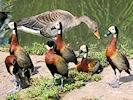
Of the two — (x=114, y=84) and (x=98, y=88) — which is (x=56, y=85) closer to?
(x=98, y=88)

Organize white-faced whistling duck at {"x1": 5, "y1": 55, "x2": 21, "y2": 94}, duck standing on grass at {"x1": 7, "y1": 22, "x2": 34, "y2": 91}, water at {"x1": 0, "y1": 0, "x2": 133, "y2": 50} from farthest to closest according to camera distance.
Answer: water at {"x1": 0, "y1": 0, "x2": 133, "y2": 50}, duck standing on grass at {"x1": 7, "y1": 22, "x2": 34, "y2": 91}, white-faced whistling duck at {"x1": 5, "y1": 55, "x2": 21, "y2": 94}

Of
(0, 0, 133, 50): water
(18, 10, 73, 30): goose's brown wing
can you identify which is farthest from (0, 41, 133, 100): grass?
(0, 0, 133, 50): water

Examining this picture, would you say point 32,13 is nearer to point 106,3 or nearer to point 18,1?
point 18,1

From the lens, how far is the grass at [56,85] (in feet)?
15.1

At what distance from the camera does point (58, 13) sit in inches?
302

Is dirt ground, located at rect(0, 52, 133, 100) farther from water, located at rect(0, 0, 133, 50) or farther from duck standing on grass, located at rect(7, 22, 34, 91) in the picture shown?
water, located at rect(0, 0, 133, 50)

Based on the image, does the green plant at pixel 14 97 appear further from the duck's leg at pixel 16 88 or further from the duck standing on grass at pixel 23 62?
the duck standing on grass at pixel 23 62

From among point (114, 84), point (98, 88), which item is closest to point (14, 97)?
point (98, 88)

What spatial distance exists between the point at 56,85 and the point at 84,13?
6546mm

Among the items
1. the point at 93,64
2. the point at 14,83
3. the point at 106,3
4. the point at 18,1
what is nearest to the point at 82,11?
the point at 106,3

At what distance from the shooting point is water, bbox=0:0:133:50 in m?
9.14

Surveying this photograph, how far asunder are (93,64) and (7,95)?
2117mm

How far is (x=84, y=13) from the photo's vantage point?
1135 centimetres

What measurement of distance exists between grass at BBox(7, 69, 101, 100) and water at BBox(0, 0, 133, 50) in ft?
9.75
